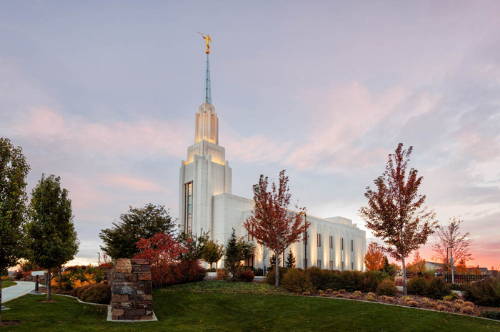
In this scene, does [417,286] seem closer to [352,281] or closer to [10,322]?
[352,281]

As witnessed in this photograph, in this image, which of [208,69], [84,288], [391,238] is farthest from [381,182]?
[208,69]

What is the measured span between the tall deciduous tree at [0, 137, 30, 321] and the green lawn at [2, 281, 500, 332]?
2482mm

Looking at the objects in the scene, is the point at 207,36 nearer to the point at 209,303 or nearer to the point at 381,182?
the point at 381,182

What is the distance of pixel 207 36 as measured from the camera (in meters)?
73.8

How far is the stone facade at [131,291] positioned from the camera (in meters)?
15.4

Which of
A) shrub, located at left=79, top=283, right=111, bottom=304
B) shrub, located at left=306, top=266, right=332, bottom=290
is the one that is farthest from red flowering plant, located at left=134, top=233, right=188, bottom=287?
shrub, located at left=306, top=266, right=332, bottom=290

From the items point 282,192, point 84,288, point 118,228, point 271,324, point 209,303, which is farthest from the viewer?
point 118,228

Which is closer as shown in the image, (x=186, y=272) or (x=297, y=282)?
(x=297, y=282)

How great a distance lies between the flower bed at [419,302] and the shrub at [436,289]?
880 mm

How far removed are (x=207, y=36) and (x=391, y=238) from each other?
199 ft

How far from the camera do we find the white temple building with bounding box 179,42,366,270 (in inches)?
2263

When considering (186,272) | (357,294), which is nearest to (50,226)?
(186,272)

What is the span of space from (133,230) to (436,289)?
24817 millimetres

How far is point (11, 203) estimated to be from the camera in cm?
1388
